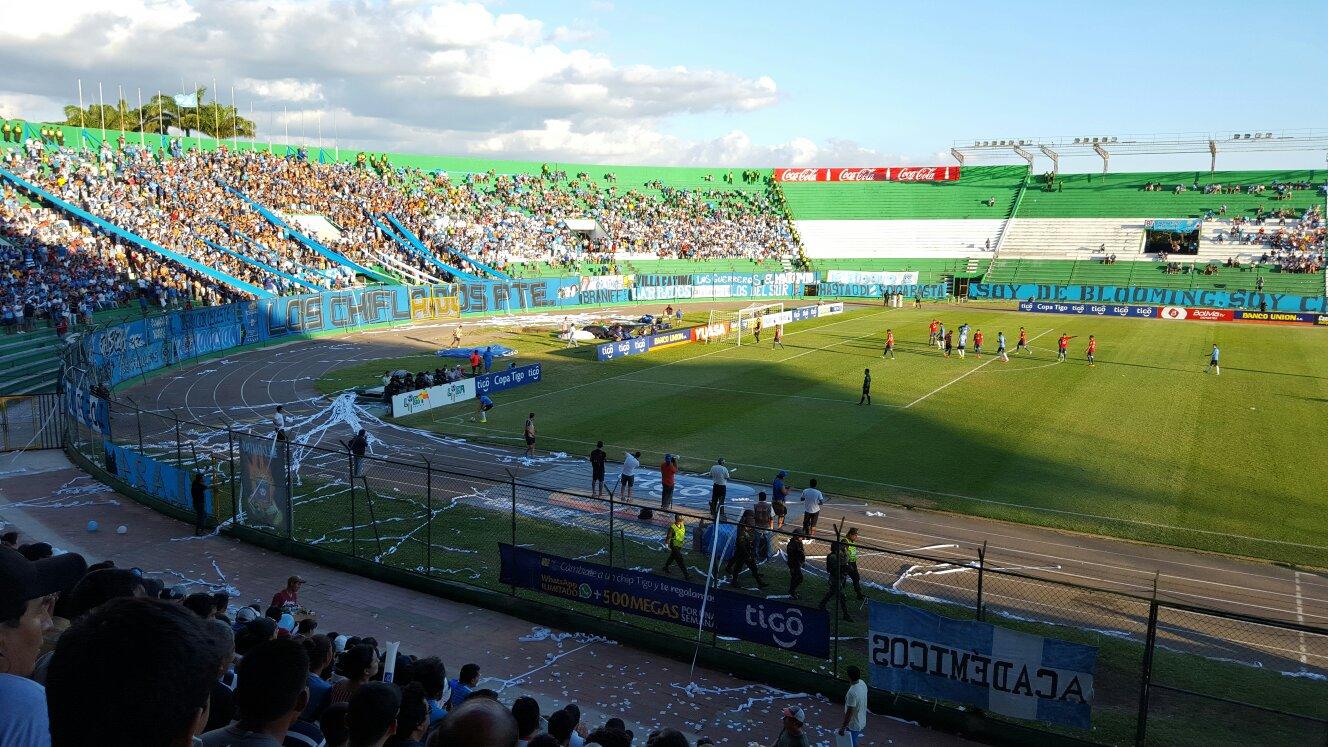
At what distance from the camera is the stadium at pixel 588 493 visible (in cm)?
929

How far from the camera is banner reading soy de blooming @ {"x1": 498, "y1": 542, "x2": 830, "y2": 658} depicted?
13234mm

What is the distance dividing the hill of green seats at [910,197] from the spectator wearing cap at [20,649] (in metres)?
100

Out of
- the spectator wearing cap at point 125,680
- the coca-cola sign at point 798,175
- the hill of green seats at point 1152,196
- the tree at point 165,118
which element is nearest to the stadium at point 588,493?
the spectator wearing cap at point 125,680

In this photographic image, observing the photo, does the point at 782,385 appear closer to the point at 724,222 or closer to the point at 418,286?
the point at 418,286

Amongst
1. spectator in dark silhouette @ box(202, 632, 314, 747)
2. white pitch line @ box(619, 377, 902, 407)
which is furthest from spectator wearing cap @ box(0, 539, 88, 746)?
white pitch line @ box(619, 377, 902, 407)

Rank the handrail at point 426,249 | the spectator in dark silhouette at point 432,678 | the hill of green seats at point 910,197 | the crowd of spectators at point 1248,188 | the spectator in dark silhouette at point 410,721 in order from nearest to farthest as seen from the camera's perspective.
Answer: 1. the spectator in dark silhouette at point 410,721
2. the spectator in dark silhouette at point 432,678
3. the handrail at point 426,249
4. the crowd of spectators at point 1248,188
5. the hill of green seats at point 910,197

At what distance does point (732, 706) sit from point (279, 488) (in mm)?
10952

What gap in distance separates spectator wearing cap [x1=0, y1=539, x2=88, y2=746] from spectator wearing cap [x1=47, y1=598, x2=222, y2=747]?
62 cm

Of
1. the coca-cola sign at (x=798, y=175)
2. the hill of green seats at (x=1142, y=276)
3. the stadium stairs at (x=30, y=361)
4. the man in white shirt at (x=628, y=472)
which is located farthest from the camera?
the coca-cola sign at (x=798, y=175)

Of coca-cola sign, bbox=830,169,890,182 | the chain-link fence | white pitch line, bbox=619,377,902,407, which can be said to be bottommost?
the chain-link fence

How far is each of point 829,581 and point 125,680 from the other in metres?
14.4

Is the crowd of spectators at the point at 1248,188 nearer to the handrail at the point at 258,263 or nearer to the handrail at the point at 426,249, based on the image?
the handrail at the point at 426,249

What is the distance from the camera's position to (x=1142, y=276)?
7962 centimetres

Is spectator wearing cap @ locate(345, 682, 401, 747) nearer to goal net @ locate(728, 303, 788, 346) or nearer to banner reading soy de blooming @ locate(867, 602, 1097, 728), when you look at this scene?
banner reading soy de blooming @ locate(867, 602, 1097, 728)
